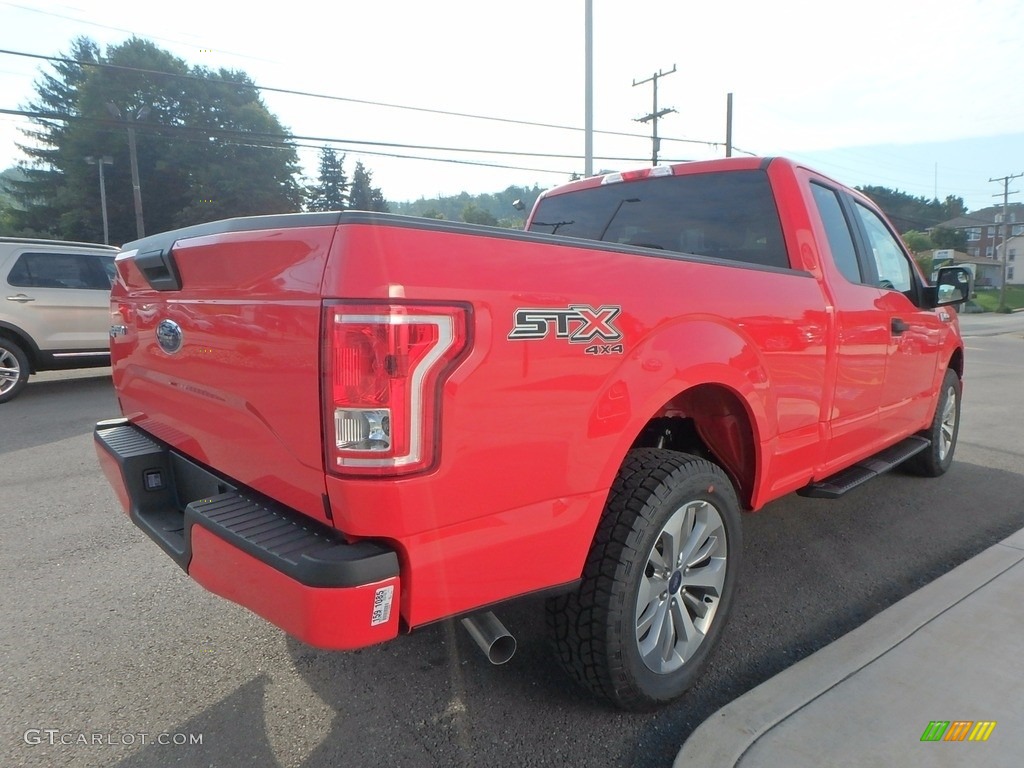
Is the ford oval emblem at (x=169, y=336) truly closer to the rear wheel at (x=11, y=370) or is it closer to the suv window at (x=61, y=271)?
the rear wheel at (x=11, y=370)

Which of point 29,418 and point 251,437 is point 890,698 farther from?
point 29,418

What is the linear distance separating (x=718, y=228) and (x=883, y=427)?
156 cm

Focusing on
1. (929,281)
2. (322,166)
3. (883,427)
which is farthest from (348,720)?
(322,166)

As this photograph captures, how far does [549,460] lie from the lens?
1.76m

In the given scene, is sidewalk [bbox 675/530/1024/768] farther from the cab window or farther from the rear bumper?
the cab window

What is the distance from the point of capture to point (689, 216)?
3352 mm

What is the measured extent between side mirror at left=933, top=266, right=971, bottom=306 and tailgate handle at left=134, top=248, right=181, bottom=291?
4.28 m

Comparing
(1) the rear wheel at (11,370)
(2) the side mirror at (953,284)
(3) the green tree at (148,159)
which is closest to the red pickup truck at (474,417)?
(2) the side mirror at (953,284)

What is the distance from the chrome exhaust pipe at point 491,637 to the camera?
72.2 inches

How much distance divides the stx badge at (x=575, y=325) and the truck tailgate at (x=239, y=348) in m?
0.50

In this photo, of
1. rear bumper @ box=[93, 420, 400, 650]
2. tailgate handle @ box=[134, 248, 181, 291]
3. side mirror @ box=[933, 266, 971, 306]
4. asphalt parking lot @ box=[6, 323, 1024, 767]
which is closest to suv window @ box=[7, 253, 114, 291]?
asphalt parking lot @ box=[6, 323, 1024, 767]

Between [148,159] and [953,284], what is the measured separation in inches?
1956

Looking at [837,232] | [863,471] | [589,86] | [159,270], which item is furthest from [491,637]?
[589,86]

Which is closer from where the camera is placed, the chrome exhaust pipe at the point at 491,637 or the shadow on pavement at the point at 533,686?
the chrome exhaust pipe at the point at 491,637
